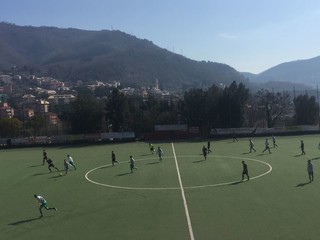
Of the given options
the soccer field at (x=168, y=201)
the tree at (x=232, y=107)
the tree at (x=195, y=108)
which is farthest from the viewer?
the tree at (x=195, y=108)

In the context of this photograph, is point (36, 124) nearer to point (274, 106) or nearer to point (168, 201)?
point (274, 106)

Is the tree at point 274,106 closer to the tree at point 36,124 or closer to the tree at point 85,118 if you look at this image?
the tree at point 85,118

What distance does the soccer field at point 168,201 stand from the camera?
19.1 metres

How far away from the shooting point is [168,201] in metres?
24.6

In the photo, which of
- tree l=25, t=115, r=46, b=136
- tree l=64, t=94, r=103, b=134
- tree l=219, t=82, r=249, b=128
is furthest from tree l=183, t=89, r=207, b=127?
tree l=25, t=115, r=46, b=136

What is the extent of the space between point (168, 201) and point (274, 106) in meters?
74.4

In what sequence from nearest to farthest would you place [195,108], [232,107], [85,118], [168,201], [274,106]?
[168,201], [85,118], [232,107], [195,108], [274,106]

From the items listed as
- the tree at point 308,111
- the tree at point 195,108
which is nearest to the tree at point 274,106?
the tree at point 308,111

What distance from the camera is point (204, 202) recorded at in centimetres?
2402

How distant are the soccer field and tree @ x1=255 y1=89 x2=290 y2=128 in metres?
49.7

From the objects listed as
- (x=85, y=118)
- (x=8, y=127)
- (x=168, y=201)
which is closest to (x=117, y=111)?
(x=85, y=118)

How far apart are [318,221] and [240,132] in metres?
54.4

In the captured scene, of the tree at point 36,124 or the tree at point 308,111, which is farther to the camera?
the tree at point 36,124

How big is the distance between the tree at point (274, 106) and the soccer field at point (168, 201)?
49678 mm
